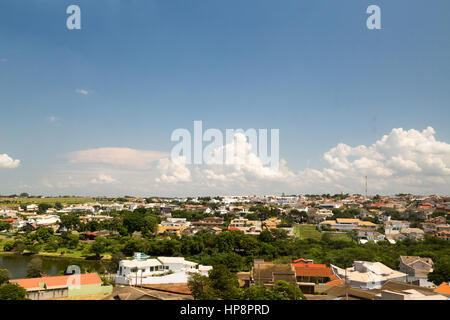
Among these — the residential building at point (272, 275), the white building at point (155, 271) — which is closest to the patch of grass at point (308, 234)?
the residential building at point (272, 275)

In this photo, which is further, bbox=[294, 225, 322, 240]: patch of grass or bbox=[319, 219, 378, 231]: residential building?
bbox=[319, 219, 378, 231]: residential building

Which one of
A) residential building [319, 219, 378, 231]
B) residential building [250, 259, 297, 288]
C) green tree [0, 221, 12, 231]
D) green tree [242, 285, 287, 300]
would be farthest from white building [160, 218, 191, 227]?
green tree [242, 285, 287, 300]

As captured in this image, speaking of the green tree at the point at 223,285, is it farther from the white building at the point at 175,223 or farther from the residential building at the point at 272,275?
the white building at the point at 175,223

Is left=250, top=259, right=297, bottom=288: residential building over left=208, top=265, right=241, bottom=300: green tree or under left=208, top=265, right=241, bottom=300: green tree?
Result: under

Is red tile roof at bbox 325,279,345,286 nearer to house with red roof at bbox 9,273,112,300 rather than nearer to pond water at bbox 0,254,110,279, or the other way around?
house with red roof at bbox 9,273,112,300

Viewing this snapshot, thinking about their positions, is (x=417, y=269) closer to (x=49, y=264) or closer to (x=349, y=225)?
(x=349, y=225)
